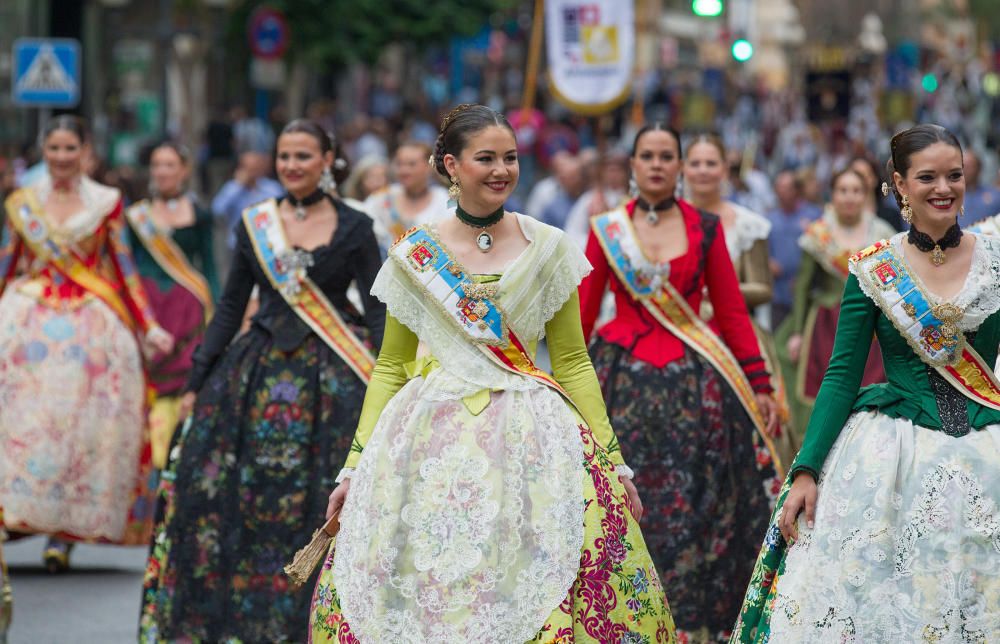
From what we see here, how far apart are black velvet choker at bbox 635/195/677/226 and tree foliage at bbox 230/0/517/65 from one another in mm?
21285

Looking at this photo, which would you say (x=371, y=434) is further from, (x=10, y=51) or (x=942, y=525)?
(x=10, y=51)

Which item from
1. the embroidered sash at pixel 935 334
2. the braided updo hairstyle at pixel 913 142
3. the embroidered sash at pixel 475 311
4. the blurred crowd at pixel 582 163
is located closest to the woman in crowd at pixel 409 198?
the blurred crowd at pixel 582 163

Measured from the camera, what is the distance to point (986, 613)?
5418 mm

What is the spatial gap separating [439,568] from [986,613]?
1448 millimetres

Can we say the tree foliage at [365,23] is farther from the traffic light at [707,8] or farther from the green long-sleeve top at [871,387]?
the green long-sleeve top at [871,387]

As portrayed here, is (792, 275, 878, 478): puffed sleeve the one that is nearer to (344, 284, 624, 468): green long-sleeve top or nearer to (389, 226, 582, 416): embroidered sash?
(344, 284, 624, 468): green long-sleeve top

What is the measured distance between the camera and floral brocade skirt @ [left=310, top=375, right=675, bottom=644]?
18.0 feet

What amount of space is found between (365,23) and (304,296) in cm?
2259

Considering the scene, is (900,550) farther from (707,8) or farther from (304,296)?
(707,8)

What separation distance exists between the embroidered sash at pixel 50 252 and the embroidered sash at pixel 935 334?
17.1 ft

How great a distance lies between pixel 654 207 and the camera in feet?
27.3

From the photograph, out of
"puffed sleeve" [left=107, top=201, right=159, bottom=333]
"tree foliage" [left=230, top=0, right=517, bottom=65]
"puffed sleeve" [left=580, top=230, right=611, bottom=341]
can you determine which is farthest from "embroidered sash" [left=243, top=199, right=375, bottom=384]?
"tree foliage" [left=230, top=0, right=517, bottom=65]

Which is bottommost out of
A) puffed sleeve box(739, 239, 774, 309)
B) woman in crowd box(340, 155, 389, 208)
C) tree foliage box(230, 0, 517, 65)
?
puffed sleeve box(739, 239, 774, 309)

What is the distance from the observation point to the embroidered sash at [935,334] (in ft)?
18.6
